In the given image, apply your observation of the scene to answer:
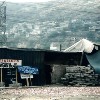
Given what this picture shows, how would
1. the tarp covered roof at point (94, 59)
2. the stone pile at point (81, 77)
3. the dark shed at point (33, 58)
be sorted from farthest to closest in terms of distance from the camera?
the tarp covered roof at point (94, 59)
the stone pile at point (81, 77)
the dark shed at point (33, 58)

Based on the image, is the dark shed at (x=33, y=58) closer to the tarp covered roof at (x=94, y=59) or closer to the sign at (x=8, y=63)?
the sign at (x=8, y=63)

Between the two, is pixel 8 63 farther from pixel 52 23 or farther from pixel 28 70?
pixel 52 23

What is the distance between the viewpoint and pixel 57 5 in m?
138

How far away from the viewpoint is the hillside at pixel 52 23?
307ft

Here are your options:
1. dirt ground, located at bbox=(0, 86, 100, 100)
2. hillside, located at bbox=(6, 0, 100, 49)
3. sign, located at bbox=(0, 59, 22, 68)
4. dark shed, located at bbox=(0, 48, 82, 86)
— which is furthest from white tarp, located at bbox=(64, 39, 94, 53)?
hillside, located at bbox=(6, 0, 100, 49)

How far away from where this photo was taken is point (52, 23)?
371 ft

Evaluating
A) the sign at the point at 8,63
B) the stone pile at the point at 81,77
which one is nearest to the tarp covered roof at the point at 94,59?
the stone pile at the point at 81,77

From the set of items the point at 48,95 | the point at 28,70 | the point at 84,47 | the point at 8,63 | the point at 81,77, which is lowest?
the point at 81,77

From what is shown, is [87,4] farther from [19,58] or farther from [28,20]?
[19,58]

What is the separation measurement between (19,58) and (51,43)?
181 feet

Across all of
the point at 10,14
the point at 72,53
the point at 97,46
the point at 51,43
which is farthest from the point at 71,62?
the point at 10,14

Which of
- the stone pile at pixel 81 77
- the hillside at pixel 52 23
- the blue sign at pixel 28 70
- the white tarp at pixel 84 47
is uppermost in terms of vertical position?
the hillside at pixel 52 23

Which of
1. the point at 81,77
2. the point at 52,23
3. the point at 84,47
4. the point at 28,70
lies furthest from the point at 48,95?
the point at 52,23

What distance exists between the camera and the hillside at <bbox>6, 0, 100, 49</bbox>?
9350 cm
